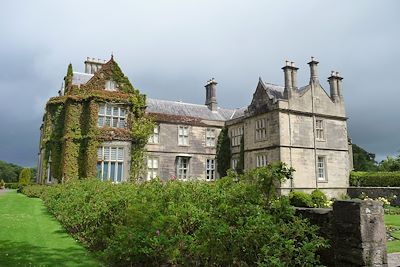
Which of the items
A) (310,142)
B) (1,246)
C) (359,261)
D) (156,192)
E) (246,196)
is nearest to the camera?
(359,261)

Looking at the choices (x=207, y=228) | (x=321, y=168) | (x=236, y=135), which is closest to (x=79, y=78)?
(x=236, y=135)

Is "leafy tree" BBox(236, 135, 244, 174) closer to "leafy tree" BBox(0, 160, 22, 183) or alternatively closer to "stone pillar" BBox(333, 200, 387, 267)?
"stone pillar" BBox(333, 200, 387, 267)

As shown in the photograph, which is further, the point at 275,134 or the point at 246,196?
the point at 275,134

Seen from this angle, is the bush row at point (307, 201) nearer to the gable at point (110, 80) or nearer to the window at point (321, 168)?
the window at point (321, 168)

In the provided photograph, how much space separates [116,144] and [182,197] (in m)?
15.7

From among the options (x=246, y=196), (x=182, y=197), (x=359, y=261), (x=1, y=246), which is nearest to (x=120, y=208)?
(x=182, y=197)

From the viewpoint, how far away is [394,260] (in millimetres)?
6797

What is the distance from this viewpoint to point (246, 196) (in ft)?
22.7

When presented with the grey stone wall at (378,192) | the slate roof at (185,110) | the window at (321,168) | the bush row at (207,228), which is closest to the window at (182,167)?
the slate roof at (185,110)

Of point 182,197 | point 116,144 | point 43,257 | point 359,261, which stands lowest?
point 43,257

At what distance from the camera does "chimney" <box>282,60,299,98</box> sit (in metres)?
24.6

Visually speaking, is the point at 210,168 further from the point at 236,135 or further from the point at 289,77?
the point at 289,77

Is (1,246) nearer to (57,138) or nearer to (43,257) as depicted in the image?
(43,257)

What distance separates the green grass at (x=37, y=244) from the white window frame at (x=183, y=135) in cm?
1576
